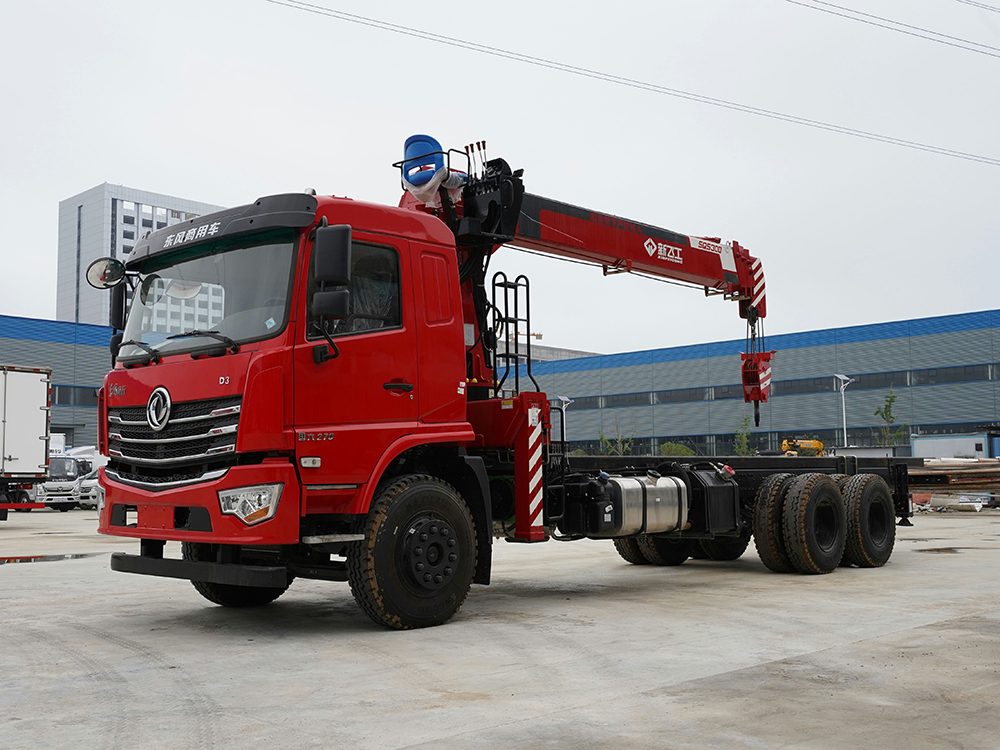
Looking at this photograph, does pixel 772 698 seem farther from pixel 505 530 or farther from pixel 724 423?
pixel 724 423

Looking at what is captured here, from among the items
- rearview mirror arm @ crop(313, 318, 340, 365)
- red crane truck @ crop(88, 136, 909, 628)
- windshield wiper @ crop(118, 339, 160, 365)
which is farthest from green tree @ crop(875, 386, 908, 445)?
windshield wiper @ crop(118, 339, 160, 365)

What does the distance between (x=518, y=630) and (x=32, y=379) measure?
63.5ft

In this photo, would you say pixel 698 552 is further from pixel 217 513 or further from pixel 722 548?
pixel 217 513

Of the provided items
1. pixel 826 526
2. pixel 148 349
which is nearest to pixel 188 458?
pixel 148 349

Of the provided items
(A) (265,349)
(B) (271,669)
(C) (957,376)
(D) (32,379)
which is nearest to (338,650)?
(B) (271,669)

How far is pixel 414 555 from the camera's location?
7711 millimetres

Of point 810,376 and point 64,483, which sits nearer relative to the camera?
point 64,483

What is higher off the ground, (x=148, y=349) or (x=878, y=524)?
(x=148, y=349)

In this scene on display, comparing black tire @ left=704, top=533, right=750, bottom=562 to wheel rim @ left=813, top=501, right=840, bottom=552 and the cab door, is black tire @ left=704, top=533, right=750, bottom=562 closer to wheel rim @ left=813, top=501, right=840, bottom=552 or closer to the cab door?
wheel rim @ left=813, top=501, right=840, bottom=552

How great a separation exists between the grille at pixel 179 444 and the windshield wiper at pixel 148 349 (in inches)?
15.4

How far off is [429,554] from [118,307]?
3.42m

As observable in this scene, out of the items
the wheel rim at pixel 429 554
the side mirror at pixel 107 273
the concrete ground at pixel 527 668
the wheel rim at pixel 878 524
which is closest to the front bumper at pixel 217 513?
the concrete ground at pixel 527 668

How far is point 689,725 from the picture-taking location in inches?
191

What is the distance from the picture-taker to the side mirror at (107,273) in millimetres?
8305
